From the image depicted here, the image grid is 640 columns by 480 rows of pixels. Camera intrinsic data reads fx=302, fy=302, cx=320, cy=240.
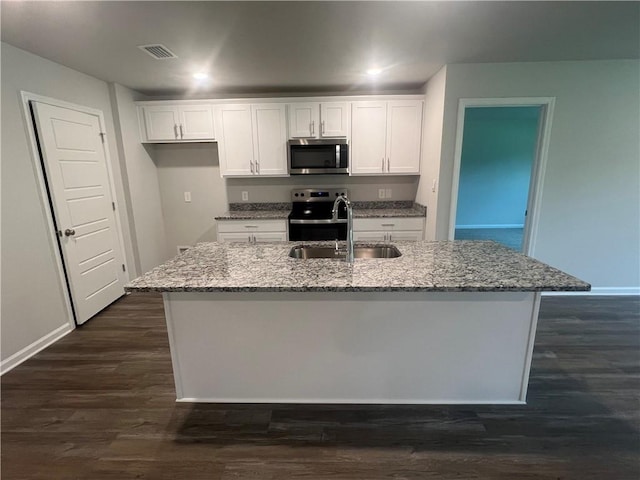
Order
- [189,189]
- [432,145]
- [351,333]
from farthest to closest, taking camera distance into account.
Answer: [189,189], [432,145], [351,333]

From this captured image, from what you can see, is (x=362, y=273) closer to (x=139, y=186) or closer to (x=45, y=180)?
(x=45, y=180)

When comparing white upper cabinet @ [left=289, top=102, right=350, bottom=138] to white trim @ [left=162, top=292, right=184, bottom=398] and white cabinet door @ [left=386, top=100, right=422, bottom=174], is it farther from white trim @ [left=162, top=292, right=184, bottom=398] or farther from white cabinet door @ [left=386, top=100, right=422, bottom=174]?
white trim @ [left=162, top=292, right=184, bottom=398]

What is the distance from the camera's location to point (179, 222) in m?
4.39

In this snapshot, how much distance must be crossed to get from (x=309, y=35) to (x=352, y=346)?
2235 mm

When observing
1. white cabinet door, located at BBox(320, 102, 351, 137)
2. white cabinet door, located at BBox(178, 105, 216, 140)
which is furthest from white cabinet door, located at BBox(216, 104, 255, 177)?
white cabinet door, located at BBox(320, 102, 351, 137)

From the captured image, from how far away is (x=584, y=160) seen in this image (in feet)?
10.3

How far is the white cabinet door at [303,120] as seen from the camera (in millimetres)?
3723

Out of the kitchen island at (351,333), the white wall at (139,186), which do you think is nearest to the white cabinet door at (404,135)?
the kitchen island at (351,333)

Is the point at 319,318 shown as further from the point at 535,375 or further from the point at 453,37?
A: the point at 453,37

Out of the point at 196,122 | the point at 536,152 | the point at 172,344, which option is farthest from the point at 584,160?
the point at 196,122

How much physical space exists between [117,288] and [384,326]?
10.6 ft

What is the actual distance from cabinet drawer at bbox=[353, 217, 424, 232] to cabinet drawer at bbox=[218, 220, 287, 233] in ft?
3.11

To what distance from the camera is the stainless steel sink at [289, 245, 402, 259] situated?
7.22 feet

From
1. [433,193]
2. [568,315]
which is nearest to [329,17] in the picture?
[433,193]
